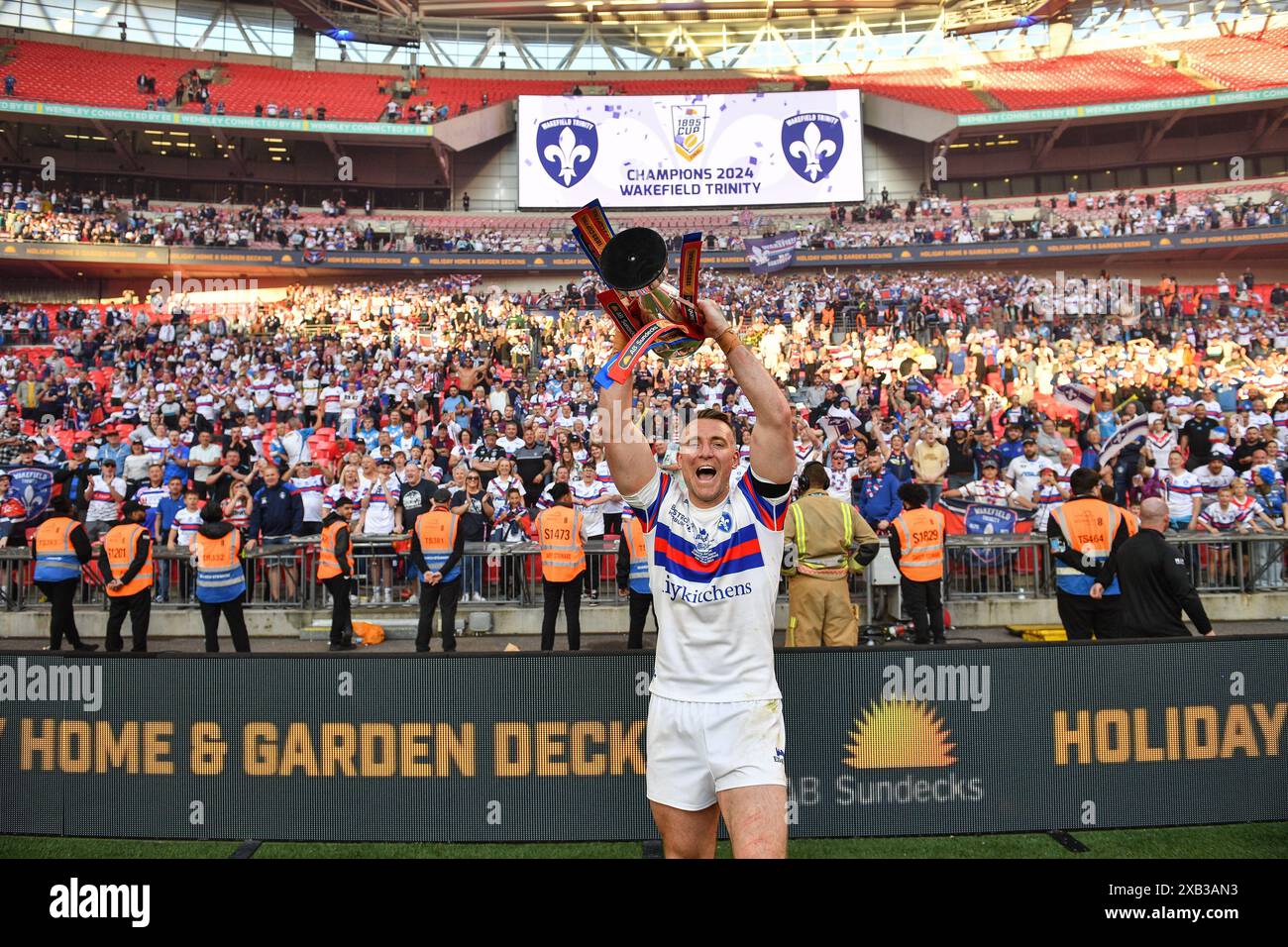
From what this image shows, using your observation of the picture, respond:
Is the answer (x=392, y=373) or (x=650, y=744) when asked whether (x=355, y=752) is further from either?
(x=392, y=373)

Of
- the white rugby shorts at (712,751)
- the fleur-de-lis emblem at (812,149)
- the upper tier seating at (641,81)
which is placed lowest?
the white rugby shorts at (712,751)

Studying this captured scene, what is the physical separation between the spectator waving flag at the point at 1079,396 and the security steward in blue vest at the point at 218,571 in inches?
481

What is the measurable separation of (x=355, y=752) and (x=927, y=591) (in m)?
6.02

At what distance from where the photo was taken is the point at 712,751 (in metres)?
3.19

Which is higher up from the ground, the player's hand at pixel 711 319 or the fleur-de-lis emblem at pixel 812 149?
the fleur-de-lis emblem at pixel 812 149

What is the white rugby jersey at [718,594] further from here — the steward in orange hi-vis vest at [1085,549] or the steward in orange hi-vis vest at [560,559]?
the steward in orange hi-vis vest at [560,559]

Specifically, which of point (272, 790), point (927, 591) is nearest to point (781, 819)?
point (272, 790)

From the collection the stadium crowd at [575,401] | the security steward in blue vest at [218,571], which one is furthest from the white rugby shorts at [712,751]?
the stadium crowd at [575,401]

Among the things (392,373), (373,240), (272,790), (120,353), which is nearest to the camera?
(272,790)

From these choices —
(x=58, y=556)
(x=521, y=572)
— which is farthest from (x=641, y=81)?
(x=58, y=556)

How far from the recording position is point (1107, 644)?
16.5 ft

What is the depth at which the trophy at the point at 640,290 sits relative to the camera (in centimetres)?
319

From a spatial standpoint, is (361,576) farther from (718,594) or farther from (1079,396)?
(1079,396)

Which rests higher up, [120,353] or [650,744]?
[120,353]
